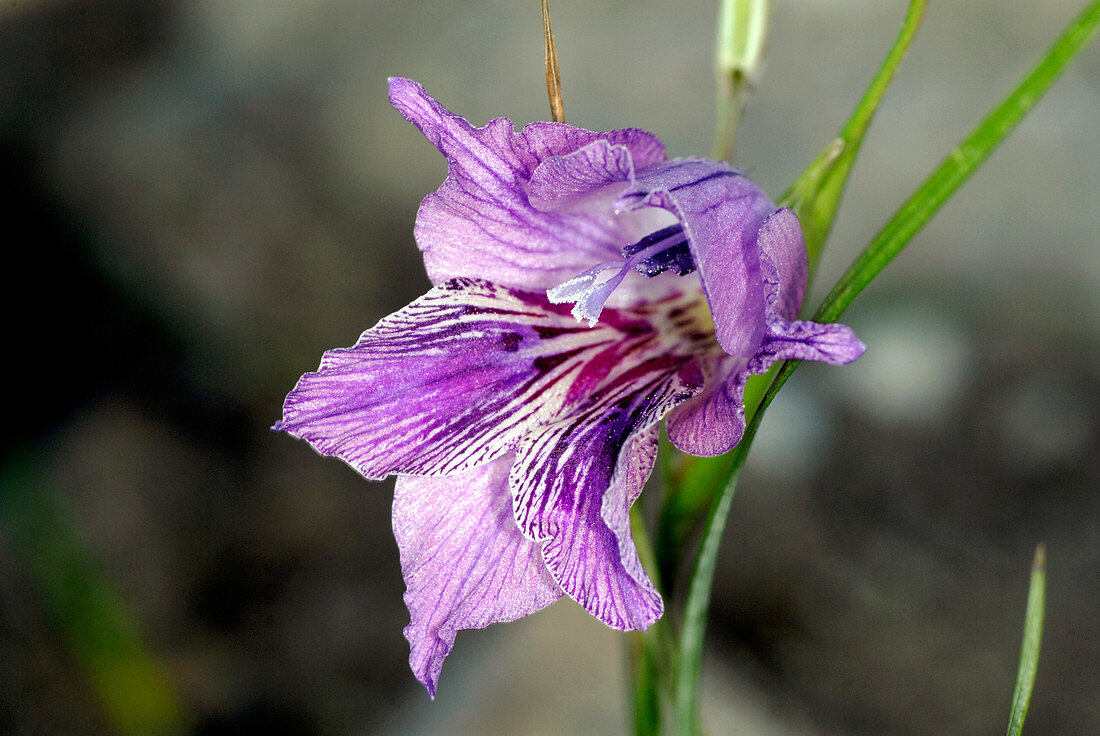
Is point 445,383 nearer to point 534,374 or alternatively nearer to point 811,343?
point 534,374

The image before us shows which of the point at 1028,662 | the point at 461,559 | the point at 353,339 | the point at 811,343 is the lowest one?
the point at 353,339

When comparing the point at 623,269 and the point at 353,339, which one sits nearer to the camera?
the point at 623,269

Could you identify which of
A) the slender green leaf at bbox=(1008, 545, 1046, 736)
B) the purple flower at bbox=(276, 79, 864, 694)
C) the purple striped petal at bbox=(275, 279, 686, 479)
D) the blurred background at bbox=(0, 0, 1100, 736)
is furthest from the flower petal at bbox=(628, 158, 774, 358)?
the blurred background at bbox=(0, 0, 1100, 736)

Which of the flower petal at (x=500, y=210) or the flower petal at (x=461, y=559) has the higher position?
the flower petal at (x=500, y=210)

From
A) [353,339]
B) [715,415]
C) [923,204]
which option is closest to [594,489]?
[715,415]

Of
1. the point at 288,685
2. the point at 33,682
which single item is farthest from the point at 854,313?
the point at 33,682

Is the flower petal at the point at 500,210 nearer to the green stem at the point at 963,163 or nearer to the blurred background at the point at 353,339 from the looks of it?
the green stem at the point at 963,163

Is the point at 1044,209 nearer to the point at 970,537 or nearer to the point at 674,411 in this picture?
the point at 970,537

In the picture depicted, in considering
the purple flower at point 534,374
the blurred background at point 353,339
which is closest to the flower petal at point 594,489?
the purple flower at point 534,374
